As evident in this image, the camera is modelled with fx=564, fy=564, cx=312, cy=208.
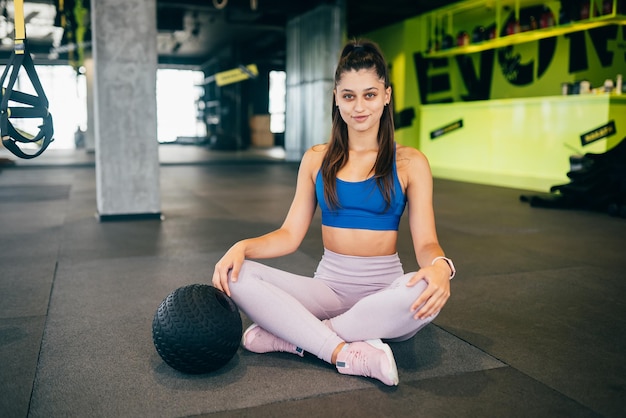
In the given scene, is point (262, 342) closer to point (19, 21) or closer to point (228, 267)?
point (228, 267)

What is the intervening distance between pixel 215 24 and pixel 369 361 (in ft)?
50.9

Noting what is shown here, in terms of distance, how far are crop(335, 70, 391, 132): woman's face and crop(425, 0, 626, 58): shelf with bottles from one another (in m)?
6.46

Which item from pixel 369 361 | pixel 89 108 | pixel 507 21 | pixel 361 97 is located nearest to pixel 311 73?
pixel 507 21

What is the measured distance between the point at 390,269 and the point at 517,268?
1610 mm

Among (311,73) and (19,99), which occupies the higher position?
(311,73)

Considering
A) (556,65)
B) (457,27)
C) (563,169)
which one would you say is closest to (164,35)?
(457,27)

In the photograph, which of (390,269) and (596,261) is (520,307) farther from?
(596,261)

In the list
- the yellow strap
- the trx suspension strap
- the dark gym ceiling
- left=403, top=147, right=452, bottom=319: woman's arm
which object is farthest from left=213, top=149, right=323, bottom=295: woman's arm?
the dark gym ceiling

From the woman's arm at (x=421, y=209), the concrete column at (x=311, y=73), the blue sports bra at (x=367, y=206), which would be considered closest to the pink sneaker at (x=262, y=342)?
the blue sports bra at (x=367, y=206)

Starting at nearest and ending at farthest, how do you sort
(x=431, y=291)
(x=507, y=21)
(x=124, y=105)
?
1. (x=431, y=291)
2. (x=124, y=105)
3. (x=507, y=21)

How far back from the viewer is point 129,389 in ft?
5.62

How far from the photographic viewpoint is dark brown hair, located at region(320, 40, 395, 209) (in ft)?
6.23

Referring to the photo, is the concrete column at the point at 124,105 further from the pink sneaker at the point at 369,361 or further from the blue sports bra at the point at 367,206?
the pink sneaker at the point at 369,361

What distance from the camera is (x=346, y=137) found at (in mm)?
2070
